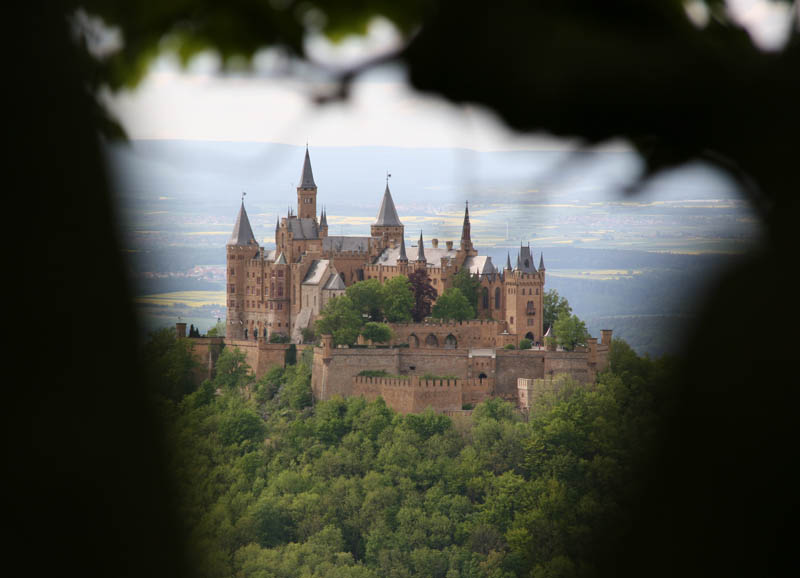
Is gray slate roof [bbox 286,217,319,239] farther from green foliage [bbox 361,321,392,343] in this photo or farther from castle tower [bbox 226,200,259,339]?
green foliage [bbox 361,321,392,343]

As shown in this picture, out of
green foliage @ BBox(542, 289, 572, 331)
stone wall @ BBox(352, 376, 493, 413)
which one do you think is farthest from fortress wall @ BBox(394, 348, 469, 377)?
green foliage @ BBox(542, 289, 572, 331)

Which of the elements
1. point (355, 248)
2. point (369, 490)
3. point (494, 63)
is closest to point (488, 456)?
point (369, 490)

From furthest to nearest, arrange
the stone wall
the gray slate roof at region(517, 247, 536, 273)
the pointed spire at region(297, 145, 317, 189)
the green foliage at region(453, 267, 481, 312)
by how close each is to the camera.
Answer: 1. the pointed spire at region(297, 145, 317, 189)
2. the gray slate roof at region(517, 247, 536, 273)
3. the green foliage at region(453, 267, 481, 312)
4. the stone wall

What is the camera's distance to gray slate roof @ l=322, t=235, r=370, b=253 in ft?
225

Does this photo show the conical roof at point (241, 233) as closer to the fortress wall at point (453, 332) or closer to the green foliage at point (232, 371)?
the green foliage at point (232, 371)

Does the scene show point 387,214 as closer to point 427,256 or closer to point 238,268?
point 427,256

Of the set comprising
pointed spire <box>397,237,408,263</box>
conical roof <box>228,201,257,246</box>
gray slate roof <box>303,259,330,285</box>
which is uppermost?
conical roof <box>228,201,257,246</box>

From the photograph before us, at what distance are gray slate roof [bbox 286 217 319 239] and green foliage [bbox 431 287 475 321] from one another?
10177 millimetres

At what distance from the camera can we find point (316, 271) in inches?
2579

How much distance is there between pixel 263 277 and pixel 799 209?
6656 cm

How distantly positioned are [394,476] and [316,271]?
15.6 meters

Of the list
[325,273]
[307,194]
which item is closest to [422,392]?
[325,273]

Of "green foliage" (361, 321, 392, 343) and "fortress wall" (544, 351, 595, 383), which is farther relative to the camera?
"green foliage" (361, 321, 392, 343)

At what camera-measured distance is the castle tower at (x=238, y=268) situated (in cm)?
6712
